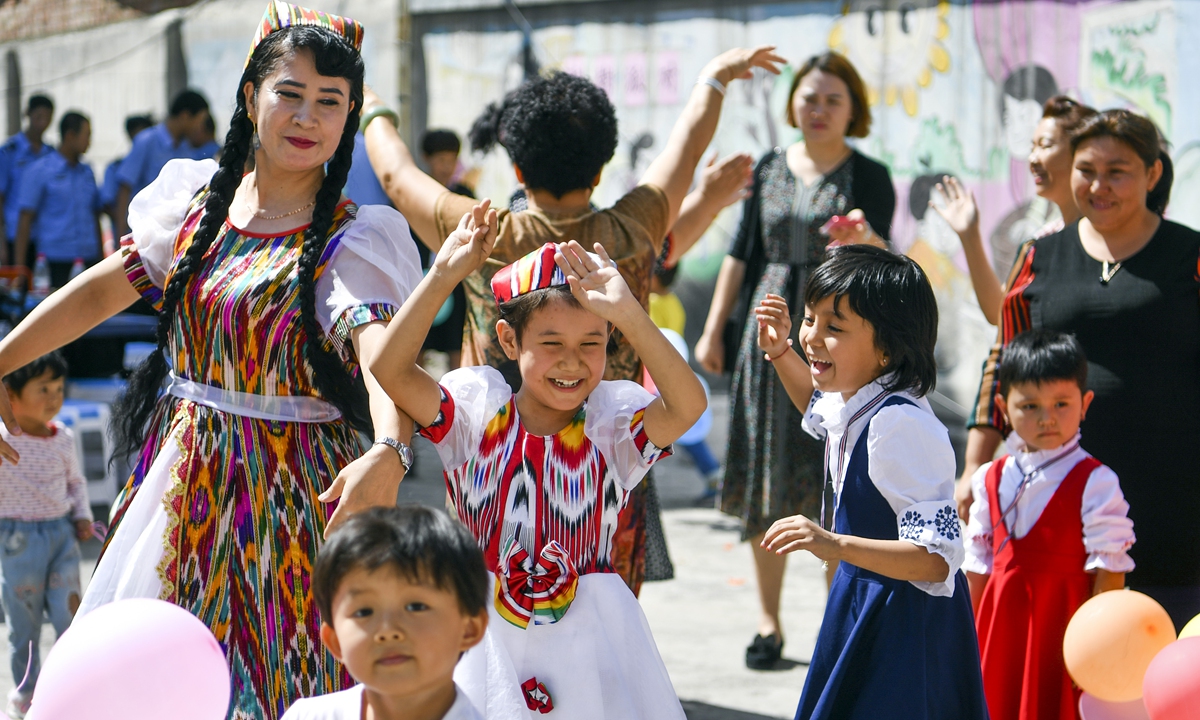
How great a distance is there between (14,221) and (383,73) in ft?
11.8

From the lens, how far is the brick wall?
13.1 m

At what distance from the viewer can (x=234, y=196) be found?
9.54 ft

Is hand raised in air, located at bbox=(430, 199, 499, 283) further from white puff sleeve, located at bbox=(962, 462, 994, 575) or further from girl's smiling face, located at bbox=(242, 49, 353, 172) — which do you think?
white puff sleeve, located at bbox=(962, 462, 994, 575)

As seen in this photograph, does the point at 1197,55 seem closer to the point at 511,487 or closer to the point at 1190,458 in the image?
the point at 1190,458

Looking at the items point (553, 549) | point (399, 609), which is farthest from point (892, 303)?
point (399, 609)

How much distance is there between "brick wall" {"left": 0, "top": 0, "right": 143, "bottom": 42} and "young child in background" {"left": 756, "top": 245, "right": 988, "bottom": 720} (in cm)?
1192

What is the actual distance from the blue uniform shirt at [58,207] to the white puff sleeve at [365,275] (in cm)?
786

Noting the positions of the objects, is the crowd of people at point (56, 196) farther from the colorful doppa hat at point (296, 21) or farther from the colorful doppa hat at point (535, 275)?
the colorful doppa hat at point (535, 275)

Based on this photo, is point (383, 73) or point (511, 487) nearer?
point (511, 487)

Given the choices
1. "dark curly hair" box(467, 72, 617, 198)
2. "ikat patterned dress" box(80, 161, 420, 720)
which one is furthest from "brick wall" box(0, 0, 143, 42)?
"ikat patterned dress" box(80, 161, 420, 720)

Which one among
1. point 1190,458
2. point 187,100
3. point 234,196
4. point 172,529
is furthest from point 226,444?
point 187,100

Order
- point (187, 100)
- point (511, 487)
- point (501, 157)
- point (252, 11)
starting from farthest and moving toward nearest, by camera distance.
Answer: point (252, 11) < point (501, 157) < point (187, 100) < point (511, 487)

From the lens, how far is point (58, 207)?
9789 millimetres

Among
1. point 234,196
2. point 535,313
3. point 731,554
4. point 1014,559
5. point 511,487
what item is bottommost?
point 731,554
